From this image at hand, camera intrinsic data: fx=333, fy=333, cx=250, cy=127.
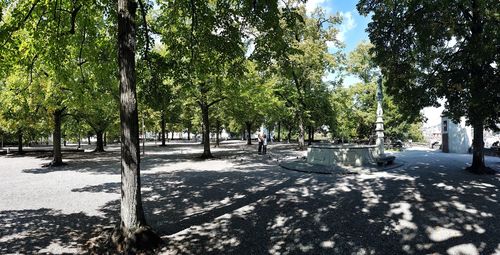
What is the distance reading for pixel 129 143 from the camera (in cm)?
611

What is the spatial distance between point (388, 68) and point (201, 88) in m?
12.0

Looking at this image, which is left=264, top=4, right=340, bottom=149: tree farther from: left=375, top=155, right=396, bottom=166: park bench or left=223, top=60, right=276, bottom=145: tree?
left=375, top=155, right=396, bottom=166: park bench

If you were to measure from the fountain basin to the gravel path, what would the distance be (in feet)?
10.7

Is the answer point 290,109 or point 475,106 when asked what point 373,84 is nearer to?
point 290,109

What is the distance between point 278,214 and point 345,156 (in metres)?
9.65

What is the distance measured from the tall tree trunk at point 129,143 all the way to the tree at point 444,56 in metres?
10.4

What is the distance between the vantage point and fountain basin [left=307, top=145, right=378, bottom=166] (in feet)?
54.4

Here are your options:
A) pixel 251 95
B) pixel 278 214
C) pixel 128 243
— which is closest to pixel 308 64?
pixel 251 95

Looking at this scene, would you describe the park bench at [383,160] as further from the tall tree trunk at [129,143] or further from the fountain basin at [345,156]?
the tall tree trunk at [129,143]

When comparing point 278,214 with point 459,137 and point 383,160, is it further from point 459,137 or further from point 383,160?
point 459,137

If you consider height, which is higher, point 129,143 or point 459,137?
point 129,143

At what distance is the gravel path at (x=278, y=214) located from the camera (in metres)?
6.07

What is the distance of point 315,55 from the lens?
28.0 m

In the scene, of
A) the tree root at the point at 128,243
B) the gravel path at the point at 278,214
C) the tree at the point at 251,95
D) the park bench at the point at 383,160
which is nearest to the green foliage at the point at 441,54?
the park bench at the point at 383,160
